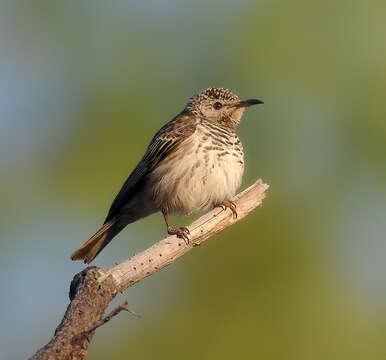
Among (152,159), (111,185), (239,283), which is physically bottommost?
(239,283)

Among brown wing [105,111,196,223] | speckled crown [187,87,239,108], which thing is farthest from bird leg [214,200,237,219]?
speckled crown [187,87,239,108]

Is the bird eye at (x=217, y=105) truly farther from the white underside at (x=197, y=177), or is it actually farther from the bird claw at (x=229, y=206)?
the bird claw at (x=229, y=206)

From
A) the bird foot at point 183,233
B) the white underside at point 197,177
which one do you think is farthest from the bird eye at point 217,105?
the bird foot at point 183,233

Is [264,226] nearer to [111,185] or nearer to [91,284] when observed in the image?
[111,185]

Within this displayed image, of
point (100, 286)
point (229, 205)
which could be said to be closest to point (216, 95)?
point (229, 205)

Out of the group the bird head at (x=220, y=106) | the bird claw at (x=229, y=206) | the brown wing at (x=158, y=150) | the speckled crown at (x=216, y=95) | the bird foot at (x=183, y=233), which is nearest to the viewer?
the bird foot at (x=183, y=233)

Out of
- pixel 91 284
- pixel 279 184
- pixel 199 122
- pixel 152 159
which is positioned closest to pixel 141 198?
pixel 152 159
